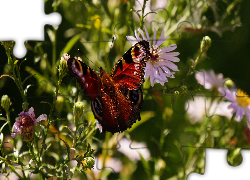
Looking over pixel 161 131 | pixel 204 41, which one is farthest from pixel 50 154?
pixel 204 41

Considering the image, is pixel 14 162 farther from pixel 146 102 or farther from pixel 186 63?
pixel 186 63

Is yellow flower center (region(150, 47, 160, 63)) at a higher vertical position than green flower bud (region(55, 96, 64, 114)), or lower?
higher

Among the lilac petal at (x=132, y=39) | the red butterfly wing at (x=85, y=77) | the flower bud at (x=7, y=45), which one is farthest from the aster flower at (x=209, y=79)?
the flower bud at (x=7, y=45)

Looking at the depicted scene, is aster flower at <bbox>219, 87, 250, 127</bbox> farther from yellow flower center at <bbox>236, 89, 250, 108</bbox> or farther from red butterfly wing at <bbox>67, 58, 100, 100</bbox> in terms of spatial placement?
red butterfly wing at <bbox>67, 58, 100, 100</bbox>

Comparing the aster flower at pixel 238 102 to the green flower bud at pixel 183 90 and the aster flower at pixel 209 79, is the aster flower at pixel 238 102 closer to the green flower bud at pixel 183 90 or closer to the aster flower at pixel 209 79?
the aster flower at pixel 209 79

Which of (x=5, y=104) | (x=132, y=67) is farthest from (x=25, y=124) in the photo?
(x=132, y=67)

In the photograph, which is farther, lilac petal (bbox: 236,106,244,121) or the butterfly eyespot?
lilac petal (bbox: 236,106,244,121)

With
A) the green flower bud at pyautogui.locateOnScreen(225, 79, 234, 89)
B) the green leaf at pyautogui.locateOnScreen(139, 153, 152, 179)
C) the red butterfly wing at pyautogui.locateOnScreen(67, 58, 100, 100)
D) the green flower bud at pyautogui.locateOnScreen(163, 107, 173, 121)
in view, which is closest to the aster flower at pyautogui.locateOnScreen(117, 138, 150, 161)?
the green leaf at pyautogui.locateOnScreen(139, 153, 152, 179)

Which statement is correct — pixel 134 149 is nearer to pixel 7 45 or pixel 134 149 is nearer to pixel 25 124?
pixel 25 124
